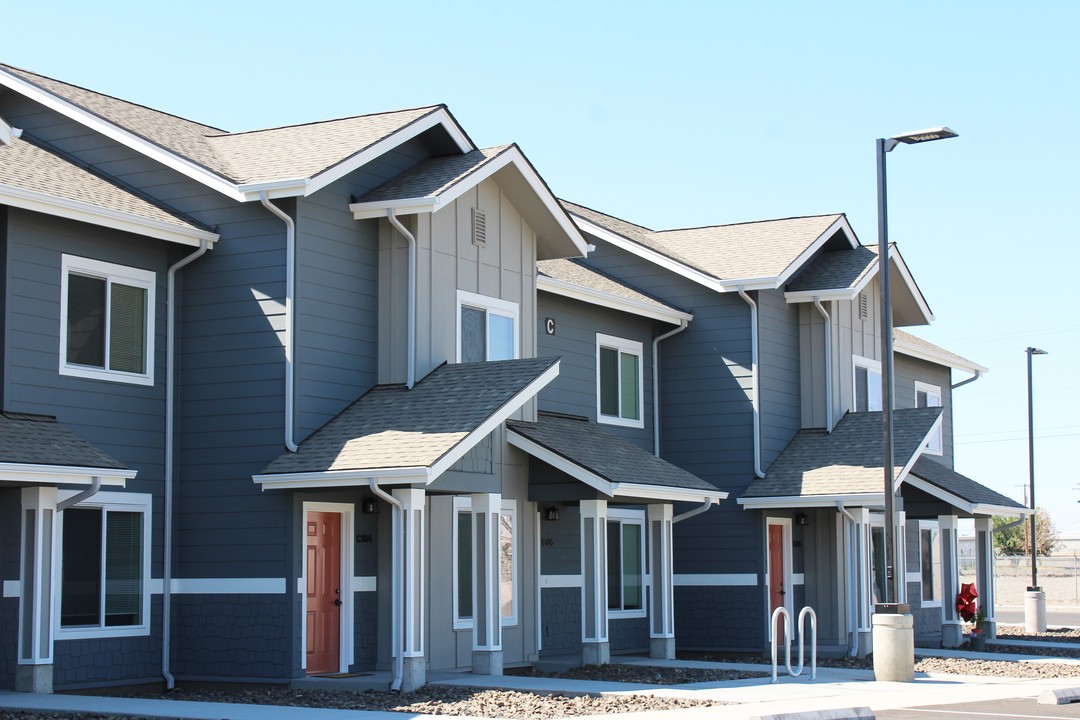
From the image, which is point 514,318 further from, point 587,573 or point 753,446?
point 753,446

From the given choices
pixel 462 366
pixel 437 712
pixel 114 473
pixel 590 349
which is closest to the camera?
pixel 437 712

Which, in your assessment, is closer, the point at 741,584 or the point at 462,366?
the point at 462,366

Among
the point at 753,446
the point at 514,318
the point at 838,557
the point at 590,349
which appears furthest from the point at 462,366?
the point at 838,557

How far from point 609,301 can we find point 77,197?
9.66 meters

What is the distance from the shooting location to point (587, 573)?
70.9 ft

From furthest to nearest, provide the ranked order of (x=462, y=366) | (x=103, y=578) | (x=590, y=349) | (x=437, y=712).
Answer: (x=590, y=349)
(x=462, y=366)
(x=103, y=578)
(x=437, y=712)

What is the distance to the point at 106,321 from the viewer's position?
58.8 feet

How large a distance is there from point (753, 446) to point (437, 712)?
11632 millimetres

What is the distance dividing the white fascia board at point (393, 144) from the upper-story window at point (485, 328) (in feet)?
7.12

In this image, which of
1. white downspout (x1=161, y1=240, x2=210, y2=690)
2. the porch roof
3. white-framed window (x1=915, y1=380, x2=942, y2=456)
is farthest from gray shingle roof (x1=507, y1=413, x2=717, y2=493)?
white-framed window (x1=915, y1=380, x2=942, y2=456)

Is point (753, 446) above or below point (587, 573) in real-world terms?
above

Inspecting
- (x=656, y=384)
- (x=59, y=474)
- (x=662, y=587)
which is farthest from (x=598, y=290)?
(x=59, y=474)

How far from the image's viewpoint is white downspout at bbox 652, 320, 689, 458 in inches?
1036

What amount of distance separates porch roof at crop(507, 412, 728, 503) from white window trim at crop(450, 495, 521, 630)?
0.86m
